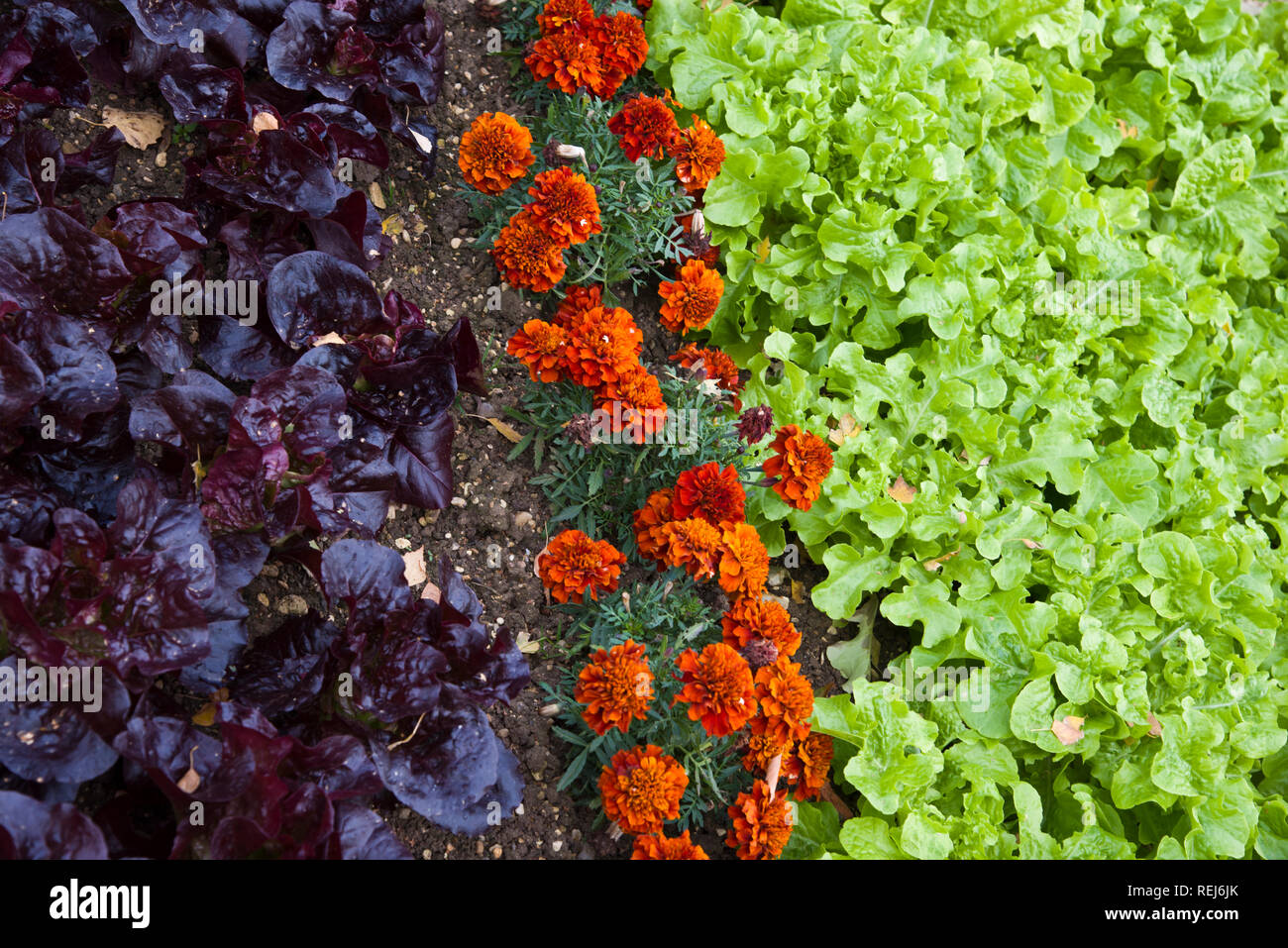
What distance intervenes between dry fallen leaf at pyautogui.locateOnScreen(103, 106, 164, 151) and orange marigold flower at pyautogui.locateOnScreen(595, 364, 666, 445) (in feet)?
4.33

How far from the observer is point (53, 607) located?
5.16ft

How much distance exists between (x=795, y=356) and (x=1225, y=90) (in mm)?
2478

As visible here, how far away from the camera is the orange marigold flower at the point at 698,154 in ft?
8.40

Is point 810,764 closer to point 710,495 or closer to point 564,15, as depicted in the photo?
point 710,495

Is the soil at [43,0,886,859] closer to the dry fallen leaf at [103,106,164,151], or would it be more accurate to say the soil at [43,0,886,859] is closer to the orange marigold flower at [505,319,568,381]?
the dry fallen leaf at [103,106,164,151]

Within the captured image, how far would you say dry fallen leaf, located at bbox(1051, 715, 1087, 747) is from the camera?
251 centimetres

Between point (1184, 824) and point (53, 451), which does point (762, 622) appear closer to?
point (1184, 824)

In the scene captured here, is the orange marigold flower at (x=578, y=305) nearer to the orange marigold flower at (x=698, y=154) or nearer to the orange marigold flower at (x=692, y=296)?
the orange marigold flower at (x=692, y=296)

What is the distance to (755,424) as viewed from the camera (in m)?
2.41

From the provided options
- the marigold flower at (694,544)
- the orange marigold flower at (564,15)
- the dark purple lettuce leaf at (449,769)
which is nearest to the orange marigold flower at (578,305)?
the marigold flower at (694,544)

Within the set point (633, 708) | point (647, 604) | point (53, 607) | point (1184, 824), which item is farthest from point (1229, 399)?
point (53, 607)

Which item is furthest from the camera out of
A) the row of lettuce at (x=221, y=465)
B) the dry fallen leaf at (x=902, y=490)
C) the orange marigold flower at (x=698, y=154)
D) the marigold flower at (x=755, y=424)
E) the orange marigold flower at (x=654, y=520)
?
the dry fallen leaf at (x=902, y=490)

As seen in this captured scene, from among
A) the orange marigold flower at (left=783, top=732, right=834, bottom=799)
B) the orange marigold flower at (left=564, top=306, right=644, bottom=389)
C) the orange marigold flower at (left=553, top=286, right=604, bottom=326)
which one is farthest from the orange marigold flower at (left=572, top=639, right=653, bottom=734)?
the orange marigold flower at (left=553, top=286, right=604, bottom=326)

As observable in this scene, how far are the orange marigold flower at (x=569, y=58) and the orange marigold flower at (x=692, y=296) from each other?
616 mm
